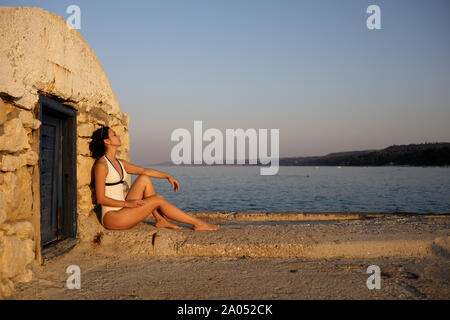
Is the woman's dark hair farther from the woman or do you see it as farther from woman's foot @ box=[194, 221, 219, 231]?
woman's foot @ box=[194, 221, 219, 231]

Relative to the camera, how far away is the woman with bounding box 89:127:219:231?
403cm

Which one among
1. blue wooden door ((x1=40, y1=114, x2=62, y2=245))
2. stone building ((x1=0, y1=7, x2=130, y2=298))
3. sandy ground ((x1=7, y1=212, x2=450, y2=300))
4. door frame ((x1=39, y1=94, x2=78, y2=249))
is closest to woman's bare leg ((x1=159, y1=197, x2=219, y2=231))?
sandy ground ((x1=7, y1=212, x2=450, y2=300))

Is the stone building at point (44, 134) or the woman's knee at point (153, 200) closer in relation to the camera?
the stone building at point (44, 134)

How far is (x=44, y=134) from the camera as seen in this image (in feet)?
12.1

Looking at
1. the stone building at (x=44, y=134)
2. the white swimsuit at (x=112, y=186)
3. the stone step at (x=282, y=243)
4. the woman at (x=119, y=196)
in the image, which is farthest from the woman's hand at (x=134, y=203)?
the stone building at (x=44, y=134)

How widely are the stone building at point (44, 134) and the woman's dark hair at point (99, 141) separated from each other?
0.08 metres

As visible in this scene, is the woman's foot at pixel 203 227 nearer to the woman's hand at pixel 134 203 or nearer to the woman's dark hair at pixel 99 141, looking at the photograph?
the woman's hand at pixel 134 203

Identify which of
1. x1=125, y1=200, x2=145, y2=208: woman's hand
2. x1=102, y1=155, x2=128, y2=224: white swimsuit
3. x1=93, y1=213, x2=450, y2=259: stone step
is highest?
x1=102, y1=155, x2=128, y2=224: white swimsuit

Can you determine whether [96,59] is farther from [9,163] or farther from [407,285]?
[407,285]

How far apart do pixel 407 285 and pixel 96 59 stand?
4834mm

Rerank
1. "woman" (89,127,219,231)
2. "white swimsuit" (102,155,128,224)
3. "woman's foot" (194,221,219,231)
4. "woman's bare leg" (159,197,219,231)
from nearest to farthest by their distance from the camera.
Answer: "woman" (89,127,219,231) < "white swimsuit" (102,155,128,224) < "woman's bare leg" (159,197,219,231) < "woman's foot" (194,221,219,231)

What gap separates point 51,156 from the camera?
12.7ft

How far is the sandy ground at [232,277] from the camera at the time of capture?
2.66 m

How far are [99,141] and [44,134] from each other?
2.70 feet
